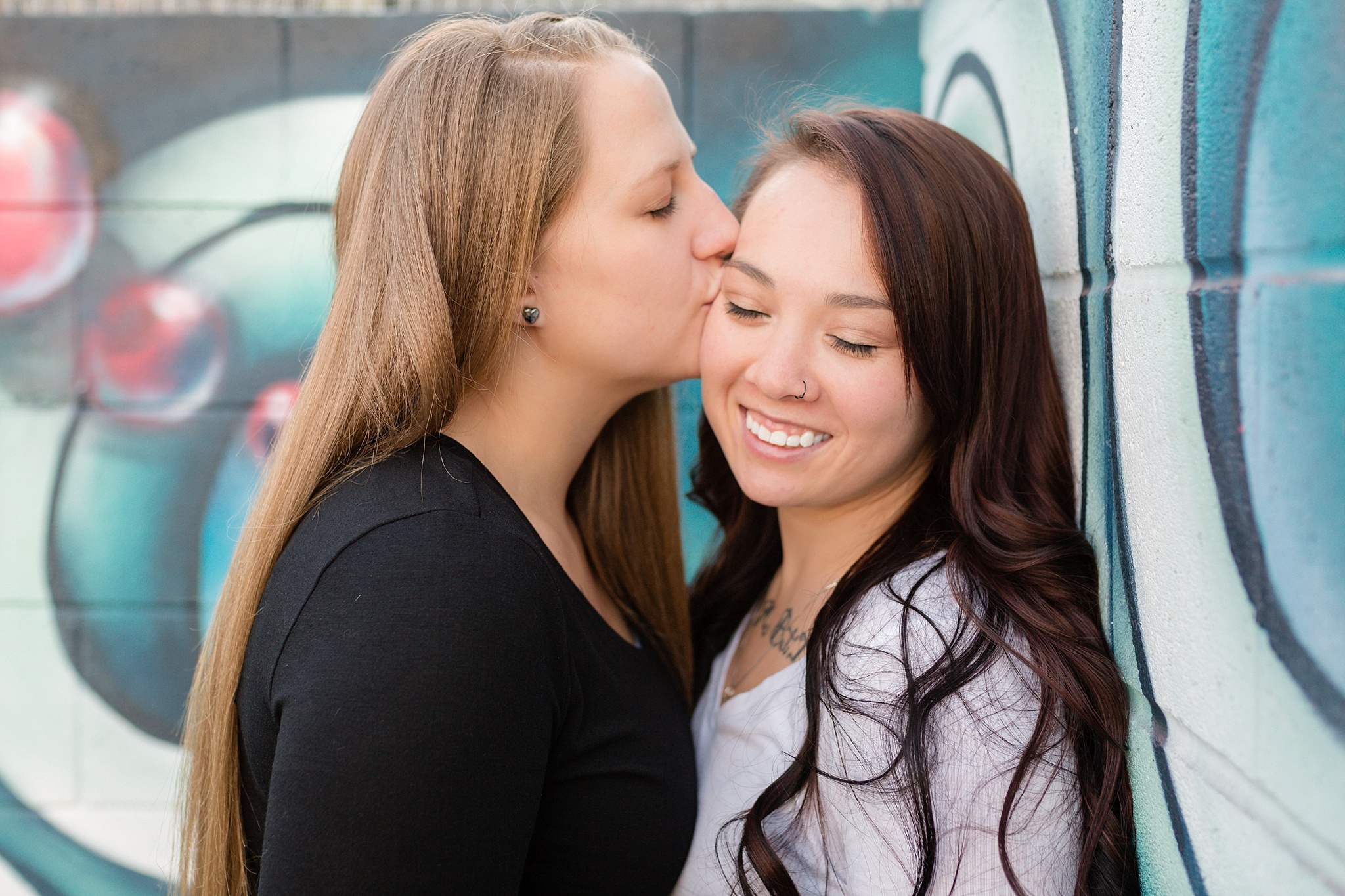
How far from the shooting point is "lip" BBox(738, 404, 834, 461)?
1.69 m

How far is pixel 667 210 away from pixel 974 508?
2.63 feet

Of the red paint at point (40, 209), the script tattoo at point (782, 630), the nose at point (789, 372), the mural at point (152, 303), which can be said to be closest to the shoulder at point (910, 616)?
the script tattoo at point (782, 630)

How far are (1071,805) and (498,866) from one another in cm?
84

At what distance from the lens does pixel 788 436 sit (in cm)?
170

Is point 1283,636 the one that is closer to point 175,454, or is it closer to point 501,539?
point 501,539

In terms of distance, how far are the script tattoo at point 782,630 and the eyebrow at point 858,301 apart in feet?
1.94

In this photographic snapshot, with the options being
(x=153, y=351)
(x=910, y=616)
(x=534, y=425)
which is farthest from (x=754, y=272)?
(x=153, y=351)

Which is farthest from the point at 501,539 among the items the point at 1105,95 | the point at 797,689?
the point at 1105,95

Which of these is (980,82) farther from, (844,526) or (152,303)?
(152,303)

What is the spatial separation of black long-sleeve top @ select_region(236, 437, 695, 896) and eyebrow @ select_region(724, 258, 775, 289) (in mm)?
600

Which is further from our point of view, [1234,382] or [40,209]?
[40,209]

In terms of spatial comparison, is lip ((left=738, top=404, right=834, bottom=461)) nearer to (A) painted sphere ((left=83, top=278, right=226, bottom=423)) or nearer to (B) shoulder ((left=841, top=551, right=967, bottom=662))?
(B) shoulder ((left=841, top=551, right=967, bottom=662))

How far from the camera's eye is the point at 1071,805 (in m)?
1.38

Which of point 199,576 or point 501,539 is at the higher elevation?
point 501,539
